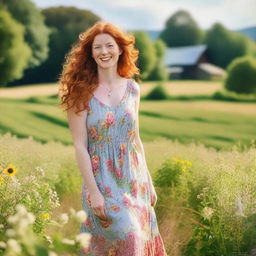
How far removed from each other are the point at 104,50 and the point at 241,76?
7202 mm

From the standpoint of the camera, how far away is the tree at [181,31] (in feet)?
32.3

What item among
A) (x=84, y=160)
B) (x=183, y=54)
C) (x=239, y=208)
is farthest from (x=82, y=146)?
(x=183, y=54)

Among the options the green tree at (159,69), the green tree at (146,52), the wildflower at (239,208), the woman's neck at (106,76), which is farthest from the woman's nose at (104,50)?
the green tree at (159,69)

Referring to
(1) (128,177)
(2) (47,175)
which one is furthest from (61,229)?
(1) (128,177)

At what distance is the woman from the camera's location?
3.18 metres

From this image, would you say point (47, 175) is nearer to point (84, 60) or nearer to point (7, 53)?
point (84, 60)

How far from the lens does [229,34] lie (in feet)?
33.3

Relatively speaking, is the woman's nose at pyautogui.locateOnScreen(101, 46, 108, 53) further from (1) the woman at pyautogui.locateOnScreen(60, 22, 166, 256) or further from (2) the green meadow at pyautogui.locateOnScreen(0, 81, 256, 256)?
(2) the green meadow at pyautogui.locateOnScreen(0, 81, 256, 256)

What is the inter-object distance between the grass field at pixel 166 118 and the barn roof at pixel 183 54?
0.39m

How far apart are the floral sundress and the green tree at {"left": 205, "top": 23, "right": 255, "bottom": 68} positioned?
282 inches

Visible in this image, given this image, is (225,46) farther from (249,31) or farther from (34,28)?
(34,28)

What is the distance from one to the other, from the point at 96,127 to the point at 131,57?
1.64 ft

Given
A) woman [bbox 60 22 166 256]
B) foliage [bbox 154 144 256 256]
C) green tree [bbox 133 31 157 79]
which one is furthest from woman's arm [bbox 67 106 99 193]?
green tree [bbox 133 31 157 79]

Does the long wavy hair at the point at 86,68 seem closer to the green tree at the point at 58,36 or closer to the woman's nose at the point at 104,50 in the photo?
the woman's nose at the point at 104,50
